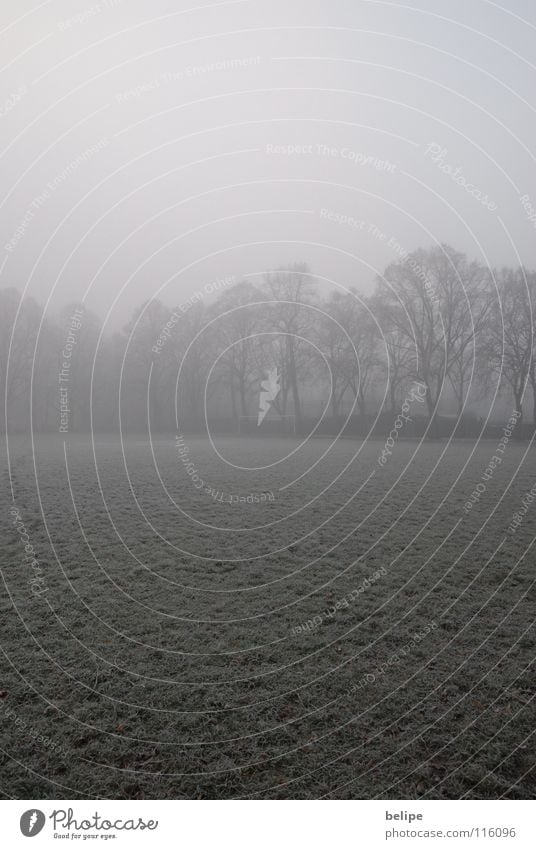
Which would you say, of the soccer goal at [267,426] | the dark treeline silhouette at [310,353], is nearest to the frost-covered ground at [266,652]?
the dark treeline silhouette at [310,353]

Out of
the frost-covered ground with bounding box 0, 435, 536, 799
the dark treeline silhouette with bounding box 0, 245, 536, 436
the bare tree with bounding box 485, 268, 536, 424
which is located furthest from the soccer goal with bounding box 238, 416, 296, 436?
the frost-covered ground with bounding box 0, 435, 536, 799

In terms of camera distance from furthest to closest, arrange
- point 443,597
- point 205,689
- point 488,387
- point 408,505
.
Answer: point 488,387 < point 408,505 < point 443,597 < point 205,689

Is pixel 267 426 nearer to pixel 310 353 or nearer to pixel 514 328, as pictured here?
pixel 310 353

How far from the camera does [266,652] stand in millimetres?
7551

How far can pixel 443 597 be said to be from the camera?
9492 millimetres

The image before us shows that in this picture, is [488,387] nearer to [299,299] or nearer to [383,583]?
[299,299]

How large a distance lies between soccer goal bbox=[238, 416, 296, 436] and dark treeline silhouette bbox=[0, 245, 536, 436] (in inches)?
28.1

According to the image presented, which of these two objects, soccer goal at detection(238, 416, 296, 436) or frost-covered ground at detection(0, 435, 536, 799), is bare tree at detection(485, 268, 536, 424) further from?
frost-covered ground at detection(0, 435, 536, 799)

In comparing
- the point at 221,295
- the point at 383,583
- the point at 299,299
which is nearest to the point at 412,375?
the point at 299,299

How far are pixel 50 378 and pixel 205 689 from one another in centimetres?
6958

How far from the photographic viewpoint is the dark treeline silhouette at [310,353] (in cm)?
4809

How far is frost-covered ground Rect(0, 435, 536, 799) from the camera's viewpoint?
521 cm

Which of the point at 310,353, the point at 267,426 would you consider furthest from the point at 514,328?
the point at 267,426

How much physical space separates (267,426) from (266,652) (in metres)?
53.9
